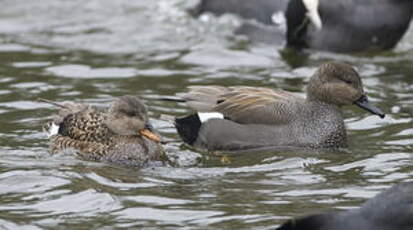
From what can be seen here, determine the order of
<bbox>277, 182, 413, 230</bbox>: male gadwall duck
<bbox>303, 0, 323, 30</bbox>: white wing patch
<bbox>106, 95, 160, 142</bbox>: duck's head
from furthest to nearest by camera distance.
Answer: <bbox>303, 0, 323, 30</bbox>: white wing patch, <bbox>106, 95, 160, 142</bbox>: duck's head, <bbox>277, 182, 413, 230</bbox>: male gadwall duck

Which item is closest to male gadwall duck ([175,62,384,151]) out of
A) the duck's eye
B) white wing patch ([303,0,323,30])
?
the duck's eye

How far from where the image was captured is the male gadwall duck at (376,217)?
231 inches

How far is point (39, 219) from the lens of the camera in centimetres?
712

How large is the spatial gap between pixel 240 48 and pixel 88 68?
189 centimetres

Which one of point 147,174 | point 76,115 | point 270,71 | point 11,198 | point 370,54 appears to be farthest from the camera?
point 370,54

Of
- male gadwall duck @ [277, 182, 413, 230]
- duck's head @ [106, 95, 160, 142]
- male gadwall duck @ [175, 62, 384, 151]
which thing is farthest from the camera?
male gadwall duck @ [175, 62, 384, 151]

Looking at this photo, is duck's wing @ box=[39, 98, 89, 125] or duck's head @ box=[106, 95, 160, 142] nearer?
duck's head @ box=[106, 95, 160, 142]

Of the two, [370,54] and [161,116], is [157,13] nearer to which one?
[370,54]

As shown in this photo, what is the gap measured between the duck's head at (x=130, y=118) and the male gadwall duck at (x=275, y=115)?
801mm

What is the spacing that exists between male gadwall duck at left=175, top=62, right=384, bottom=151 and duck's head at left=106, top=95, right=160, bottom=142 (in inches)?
31.5

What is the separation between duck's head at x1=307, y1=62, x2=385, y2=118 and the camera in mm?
9094

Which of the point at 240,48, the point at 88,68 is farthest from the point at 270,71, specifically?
the point at 88,68

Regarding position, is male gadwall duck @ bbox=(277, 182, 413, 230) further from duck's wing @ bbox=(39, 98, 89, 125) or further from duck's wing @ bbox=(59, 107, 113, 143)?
duck's wing @ bbox=(39, 98, 89, 125)

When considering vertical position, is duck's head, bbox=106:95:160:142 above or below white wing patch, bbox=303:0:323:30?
below
